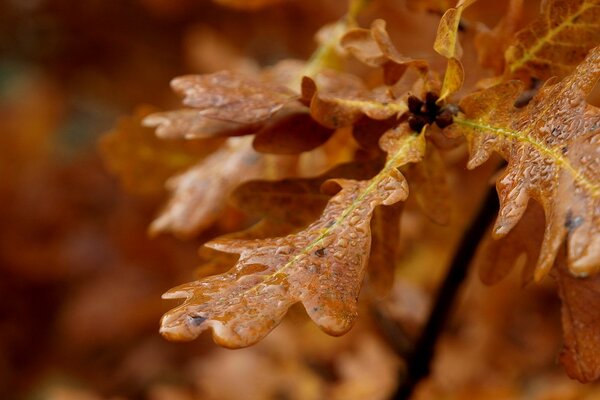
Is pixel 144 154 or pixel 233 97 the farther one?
pixel 144 154

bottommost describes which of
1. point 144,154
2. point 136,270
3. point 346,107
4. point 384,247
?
point 136,270

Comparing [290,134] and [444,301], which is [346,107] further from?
[444,301]

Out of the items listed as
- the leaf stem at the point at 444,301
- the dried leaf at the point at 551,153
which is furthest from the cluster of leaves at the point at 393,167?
the leaf stem at the point at 444,301

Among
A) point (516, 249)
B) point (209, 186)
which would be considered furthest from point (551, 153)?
point (209, 186)

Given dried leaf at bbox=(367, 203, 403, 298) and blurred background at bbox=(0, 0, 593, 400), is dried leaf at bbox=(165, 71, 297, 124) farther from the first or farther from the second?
blurred background at bbox=(0, 0, 593, 400)

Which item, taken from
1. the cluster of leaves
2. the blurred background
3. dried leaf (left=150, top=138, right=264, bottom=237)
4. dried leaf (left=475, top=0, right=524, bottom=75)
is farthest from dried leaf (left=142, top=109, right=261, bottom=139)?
the blurred background

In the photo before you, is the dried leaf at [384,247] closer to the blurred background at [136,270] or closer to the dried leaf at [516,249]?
the dried leaf at [516,249]

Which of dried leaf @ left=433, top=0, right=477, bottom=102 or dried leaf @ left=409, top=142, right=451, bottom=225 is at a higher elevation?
dried leaf @ left=433, top=0, right=477, bottom=102
